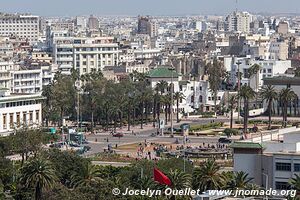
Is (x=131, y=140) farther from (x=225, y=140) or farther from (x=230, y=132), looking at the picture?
(x=225, y=140)

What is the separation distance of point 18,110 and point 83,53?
130 ft

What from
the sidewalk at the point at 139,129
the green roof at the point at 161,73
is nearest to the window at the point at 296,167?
the sidewalk at the point at 139,129

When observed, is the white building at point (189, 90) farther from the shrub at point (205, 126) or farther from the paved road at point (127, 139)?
the paved road at point (127, 139)

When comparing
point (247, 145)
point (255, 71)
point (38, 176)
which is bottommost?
point (38, 176)

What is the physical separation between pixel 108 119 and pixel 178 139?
13566 mm

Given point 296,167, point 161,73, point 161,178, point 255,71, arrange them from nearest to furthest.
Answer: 1. point 161,178
2. point 296,167
3. point 161,73
4. point 255,71

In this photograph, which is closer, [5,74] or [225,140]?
[225,140]

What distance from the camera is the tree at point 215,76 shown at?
369 ft

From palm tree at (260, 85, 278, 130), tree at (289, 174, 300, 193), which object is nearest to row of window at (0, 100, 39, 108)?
palm tree at (260, 85, 278, 130)

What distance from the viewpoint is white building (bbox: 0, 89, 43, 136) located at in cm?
8662

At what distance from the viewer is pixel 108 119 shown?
317ft

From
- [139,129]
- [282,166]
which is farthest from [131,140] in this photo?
[282,166]

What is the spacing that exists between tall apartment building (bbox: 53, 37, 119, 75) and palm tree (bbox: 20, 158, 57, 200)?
2973 inches

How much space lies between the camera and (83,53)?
127625 millimetres
